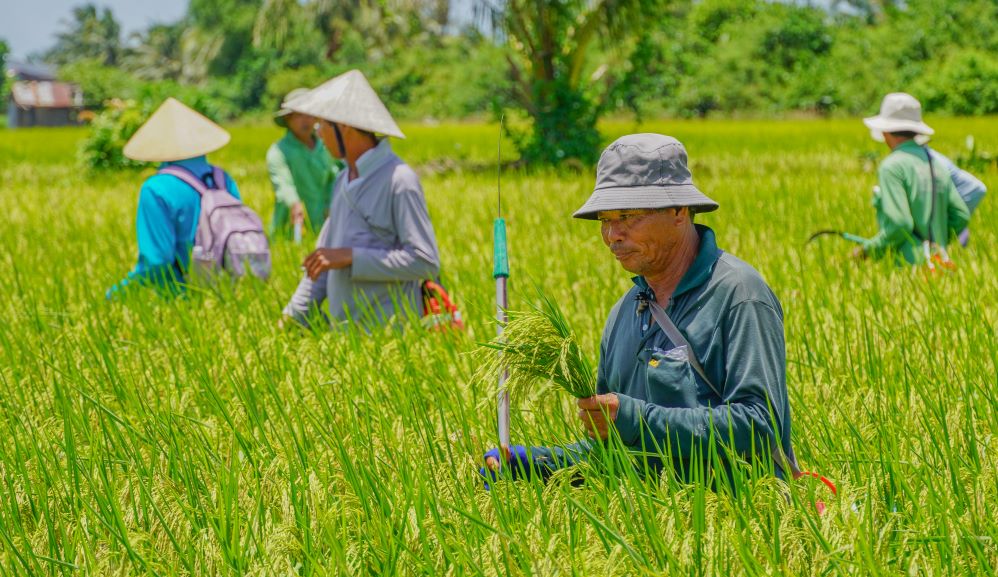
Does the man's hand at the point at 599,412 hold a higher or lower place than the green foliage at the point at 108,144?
lower

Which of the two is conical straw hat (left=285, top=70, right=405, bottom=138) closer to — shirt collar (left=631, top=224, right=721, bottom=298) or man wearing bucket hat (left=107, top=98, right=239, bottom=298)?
man wearing bucket hat (left=107, top=98, right=239, bottom=298)

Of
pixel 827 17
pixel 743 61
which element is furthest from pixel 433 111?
pixel 827 17

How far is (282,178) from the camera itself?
6285 mm

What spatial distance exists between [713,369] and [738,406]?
9cm

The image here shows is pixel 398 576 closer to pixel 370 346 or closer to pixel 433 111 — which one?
pixel 370 346

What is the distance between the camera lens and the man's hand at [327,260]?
3758 millimetres

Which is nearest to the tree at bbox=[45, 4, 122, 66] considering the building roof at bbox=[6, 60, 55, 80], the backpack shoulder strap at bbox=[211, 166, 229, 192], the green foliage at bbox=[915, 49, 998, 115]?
the building roof at bbox=[6, 60, 55, 80]

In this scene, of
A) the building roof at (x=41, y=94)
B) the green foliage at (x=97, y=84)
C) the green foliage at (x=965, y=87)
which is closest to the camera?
the green foliage at (x=965, y=87)

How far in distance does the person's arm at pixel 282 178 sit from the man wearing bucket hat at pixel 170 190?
1.73 metres

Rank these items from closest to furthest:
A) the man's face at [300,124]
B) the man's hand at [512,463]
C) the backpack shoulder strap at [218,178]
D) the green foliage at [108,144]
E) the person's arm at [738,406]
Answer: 1. the person's arm at [738,406]
2. the man's hand at [512,463]
3. the backpack shoulder strap at [218,178]
4. the man's face at [300,124]
5. the green foliage at [108,144]

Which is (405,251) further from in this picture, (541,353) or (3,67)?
(3,67)

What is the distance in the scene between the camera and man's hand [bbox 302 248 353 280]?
148 inches

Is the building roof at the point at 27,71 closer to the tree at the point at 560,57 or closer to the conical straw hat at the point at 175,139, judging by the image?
the tree at the point at 560,57

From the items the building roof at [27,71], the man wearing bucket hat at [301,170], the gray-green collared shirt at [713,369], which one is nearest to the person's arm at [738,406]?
the gray-green collared shirt at [713,369]
